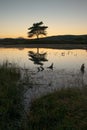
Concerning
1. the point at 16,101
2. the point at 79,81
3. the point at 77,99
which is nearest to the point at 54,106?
the point at 77,99

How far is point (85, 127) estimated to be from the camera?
22.0 ft

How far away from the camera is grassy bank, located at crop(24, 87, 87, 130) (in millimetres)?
6949

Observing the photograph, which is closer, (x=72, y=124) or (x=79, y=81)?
(x=72, y=124)

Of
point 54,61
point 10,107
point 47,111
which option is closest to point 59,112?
point 47,111

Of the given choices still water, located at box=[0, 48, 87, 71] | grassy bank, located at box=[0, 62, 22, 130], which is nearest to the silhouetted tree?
still water, located at box=[0, 48, 87, 71]

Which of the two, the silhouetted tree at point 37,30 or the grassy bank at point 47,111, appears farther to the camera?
the silhouetted tree at point 37,30

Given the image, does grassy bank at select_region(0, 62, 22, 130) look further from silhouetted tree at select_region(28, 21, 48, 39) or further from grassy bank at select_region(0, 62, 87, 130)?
silhouetted tree at select_region(28, 21, 48, 39)

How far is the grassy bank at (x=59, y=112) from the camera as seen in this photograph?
6949mm

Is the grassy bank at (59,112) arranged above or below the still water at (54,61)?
below

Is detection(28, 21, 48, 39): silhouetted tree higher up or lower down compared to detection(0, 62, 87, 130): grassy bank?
higher up

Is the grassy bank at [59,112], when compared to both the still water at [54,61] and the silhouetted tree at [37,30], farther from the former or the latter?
the silhouetted tree at [37,30]

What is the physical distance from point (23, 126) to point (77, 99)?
2.70m

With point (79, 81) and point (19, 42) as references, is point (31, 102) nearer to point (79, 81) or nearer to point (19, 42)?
point (79, 81)

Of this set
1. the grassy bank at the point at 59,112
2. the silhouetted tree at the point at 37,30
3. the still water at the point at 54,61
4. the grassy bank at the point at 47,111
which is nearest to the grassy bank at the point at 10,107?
the grassy bank at the point at 47,111
